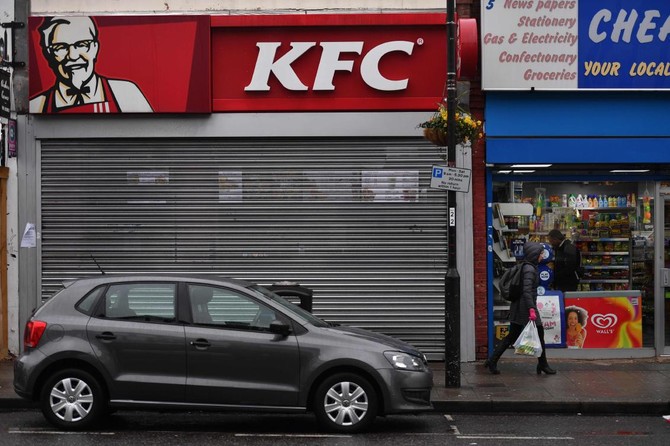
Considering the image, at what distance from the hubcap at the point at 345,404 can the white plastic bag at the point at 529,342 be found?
12.8ft

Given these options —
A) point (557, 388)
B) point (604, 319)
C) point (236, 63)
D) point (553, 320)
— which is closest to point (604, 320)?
point (604, 319)

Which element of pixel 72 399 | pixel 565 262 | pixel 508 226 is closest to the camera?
pixel 72 399

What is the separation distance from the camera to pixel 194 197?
44.2 ft

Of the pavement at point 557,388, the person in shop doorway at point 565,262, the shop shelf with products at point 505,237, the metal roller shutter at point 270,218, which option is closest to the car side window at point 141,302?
the pavement at point 557,388

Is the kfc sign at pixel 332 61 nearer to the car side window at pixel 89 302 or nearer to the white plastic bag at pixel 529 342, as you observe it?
the white plastic bag at pixel 529 342

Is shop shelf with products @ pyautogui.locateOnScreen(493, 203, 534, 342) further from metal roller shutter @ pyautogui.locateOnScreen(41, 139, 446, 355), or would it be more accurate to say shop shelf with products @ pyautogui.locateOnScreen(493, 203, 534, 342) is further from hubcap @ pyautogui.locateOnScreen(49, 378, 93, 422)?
hubcap @ pyautogui.locateOnScreen(49, 378, 93, 422)

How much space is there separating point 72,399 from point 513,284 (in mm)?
6185

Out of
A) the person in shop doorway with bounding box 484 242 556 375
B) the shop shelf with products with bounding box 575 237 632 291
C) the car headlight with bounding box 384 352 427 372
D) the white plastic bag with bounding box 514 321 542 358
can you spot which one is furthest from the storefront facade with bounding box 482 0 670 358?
the car headlight with bounding box 384 352 427 372

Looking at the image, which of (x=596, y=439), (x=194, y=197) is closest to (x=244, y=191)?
(x=194, y=197)

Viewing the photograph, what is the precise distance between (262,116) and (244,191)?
121 cm

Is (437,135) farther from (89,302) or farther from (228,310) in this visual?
(89,302)

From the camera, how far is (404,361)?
8664 millimetres

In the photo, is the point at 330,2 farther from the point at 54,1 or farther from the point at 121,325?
the point at 121,325

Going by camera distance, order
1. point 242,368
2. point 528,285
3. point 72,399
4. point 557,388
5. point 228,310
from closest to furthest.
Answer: point 242,368 → point 72,399 → point 228,310 → point 557,388 → point 528,285
